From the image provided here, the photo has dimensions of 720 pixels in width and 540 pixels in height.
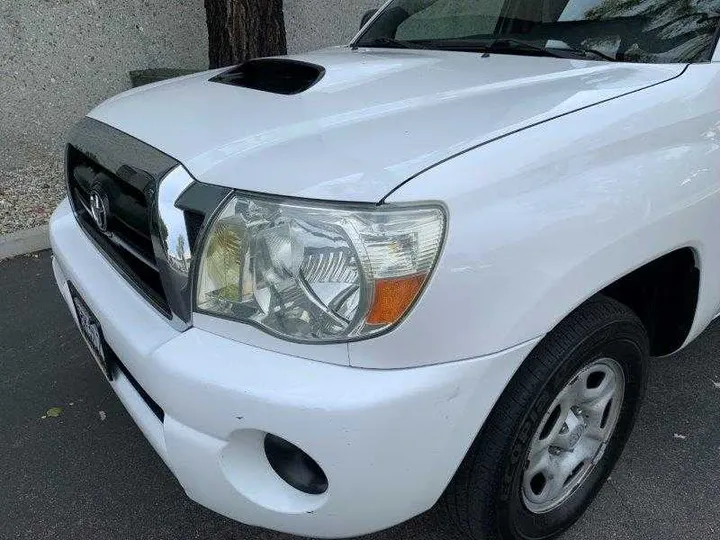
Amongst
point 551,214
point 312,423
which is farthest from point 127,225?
point 551,214

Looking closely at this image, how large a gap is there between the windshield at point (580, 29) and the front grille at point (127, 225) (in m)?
1.43

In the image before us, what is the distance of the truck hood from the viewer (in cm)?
147

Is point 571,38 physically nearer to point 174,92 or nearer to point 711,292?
point 711,292

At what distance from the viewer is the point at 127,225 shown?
1.81 m

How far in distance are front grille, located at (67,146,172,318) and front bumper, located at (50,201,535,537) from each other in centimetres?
18

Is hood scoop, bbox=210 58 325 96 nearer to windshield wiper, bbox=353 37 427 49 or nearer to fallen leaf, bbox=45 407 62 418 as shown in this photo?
windshield wiper, bbox=353 37 427 49

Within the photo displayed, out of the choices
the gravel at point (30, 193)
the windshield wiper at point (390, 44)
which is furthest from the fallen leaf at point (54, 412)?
the gravel at point (30, 193)

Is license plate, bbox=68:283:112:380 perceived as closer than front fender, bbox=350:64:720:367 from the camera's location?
No

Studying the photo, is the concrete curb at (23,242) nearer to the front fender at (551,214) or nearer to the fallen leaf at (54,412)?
the fallen leaf at (54,412)

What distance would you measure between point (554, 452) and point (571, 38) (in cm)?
143

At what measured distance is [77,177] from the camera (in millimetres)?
2225

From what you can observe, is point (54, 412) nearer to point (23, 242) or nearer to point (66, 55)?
point (23, 242)

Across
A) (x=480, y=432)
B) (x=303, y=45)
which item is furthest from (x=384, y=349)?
(x=303, y=45)

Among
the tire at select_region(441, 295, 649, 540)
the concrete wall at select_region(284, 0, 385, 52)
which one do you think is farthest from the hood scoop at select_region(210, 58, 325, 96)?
the concrete wall at select_region(284, 0, 385, 52)
